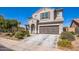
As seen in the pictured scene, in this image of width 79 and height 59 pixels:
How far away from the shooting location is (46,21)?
131 inches

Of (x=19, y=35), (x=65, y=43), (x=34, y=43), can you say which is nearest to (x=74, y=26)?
(x=65, y=43)

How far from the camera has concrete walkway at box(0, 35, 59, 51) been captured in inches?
127

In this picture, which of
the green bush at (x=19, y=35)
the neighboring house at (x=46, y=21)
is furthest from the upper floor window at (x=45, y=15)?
the green bush at (x=19, y=35)

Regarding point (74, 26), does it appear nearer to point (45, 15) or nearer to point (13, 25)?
point (45, 15)

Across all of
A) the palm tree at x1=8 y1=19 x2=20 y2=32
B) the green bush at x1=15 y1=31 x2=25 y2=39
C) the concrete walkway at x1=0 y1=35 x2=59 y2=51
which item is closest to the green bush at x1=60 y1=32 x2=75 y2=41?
the concrete walkway at x1=0 y1=35 x2=59 y2=51

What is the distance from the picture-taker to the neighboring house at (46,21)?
3.26 metres

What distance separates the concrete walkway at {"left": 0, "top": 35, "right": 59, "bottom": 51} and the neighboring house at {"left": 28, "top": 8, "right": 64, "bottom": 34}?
0.11 metres

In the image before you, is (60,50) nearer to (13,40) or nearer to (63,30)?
(63,30)

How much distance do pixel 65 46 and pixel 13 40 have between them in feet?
2.84

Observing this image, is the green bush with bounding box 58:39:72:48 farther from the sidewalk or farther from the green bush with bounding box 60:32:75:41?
the sidewalk

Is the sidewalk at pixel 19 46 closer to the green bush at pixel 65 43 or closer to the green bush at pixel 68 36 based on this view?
the green bush at pixel 65 43

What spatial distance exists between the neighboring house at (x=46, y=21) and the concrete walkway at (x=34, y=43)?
109 mm
